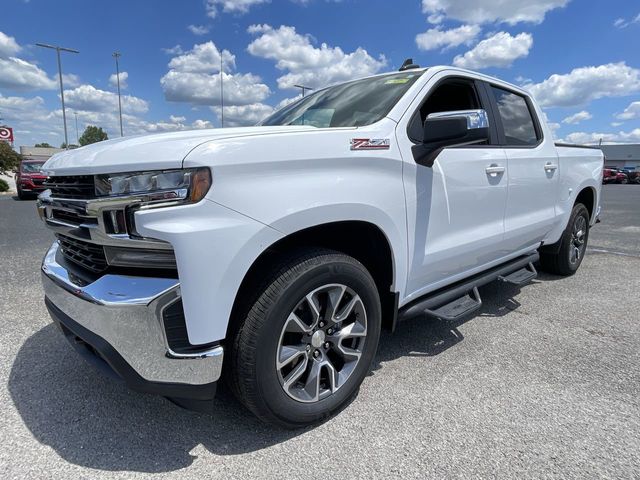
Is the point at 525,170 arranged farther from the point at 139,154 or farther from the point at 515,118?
the point at 139,154

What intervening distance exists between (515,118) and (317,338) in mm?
2842

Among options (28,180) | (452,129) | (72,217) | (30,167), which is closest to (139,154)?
(72,217)

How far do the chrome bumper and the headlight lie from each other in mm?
345

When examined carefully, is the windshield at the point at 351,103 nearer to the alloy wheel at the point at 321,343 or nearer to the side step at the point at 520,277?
the alloy wheel at the point at 321,343

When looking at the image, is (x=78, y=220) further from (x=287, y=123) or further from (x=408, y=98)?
(x=408, y=98)

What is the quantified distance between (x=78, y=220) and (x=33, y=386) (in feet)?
4.16

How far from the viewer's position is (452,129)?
229cm

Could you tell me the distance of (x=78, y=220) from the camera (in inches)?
79.8

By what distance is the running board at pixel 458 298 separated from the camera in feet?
9.14

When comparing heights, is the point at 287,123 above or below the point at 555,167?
above

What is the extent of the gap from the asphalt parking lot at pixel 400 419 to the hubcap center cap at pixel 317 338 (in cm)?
45

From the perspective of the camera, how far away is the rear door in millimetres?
3463

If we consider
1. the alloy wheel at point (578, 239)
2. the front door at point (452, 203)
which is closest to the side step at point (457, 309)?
the front door at point (452, 203)

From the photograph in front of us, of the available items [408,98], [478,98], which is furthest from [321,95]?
[478,98]
